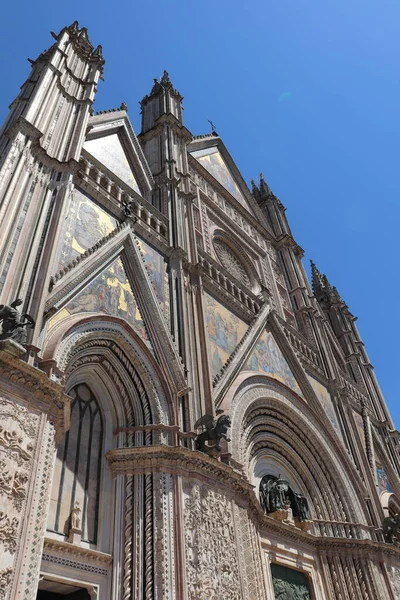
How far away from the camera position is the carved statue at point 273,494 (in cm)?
1123

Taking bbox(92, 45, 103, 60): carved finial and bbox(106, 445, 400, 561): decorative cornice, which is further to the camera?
bbox(92, 45, 103, 60): carved finial

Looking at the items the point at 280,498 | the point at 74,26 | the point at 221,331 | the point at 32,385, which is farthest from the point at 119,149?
the point at 280,498

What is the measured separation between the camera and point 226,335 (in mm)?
12281

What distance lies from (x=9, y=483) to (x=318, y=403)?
35.1 ft

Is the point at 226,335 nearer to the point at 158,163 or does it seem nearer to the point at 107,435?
the point at 107,435

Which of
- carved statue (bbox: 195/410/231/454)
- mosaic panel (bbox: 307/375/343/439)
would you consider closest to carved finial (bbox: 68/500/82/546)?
carved statue (bbox: 195/410/231/454)

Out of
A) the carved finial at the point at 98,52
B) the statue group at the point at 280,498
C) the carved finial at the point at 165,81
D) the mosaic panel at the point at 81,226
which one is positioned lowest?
the statue group at the point at 280,498

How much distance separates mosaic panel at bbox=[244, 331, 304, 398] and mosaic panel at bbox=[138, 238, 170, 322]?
291 centimetres

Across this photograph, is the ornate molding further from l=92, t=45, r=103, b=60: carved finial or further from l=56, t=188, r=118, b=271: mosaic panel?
l=92, t=45, r=103, b=60: carved finial

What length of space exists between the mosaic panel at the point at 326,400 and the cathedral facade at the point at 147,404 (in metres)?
0.18

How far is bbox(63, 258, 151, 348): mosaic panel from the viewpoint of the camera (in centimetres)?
842

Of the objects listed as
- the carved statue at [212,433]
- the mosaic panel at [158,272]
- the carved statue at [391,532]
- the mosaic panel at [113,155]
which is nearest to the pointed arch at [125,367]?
the carved statue at [212,433]

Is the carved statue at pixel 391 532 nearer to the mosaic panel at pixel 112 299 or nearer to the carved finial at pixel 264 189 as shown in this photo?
the mosaic panel at pixel 112 299

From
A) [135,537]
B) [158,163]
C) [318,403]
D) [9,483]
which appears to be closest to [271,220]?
[158,163]
